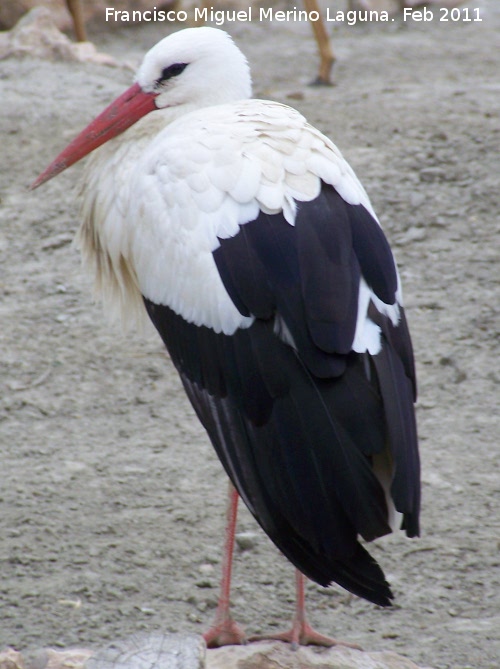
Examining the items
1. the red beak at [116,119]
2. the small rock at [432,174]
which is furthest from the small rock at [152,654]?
the small rock at [432,174]

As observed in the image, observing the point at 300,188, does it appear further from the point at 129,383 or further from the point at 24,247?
the point at 24,247

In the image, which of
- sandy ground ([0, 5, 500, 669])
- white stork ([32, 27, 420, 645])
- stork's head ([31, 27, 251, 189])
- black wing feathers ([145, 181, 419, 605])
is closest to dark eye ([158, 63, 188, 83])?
stork's head ([31, 27, 251, 189])

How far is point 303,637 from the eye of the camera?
2986 mm

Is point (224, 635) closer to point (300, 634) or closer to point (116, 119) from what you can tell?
point (300, 634)

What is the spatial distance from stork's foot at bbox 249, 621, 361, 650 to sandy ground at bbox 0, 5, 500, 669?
0.19 metres

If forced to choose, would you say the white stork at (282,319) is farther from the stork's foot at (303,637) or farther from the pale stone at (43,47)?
the pale stone at (43,47)

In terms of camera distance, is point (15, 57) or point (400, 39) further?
point (400, 39)

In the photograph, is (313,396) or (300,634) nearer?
(313,396)

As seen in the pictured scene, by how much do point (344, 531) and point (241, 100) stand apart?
1.55 meters

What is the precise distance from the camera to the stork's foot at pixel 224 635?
3.03 m

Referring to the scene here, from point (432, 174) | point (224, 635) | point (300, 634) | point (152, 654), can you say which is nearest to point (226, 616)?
point (224, 635)

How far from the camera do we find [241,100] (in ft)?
11.4

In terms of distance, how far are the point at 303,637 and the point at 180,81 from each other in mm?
1786

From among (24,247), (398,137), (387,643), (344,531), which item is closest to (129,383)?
(24,247)
